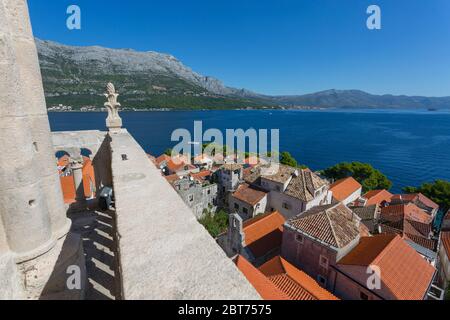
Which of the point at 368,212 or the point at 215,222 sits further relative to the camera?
the point at 215,222

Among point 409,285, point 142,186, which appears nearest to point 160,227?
point 142,186

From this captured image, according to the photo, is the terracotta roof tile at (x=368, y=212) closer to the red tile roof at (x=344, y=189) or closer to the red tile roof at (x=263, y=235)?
the red tile roof at (x=344, y=189)

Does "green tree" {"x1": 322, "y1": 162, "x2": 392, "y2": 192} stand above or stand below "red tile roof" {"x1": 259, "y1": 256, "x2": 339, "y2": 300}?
below

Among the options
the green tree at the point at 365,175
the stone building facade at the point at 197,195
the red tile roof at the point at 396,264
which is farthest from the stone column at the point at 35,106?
the green tree at the point at 365,175

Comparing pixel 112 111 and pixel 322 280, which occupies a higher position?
pixel 112 111

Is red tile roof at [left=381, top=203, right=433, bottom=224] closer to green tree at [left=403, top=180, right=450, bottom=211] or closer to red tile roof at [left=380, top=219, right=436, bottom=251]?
red tile roof at [left=380, top=219, right=436, bottom=251]

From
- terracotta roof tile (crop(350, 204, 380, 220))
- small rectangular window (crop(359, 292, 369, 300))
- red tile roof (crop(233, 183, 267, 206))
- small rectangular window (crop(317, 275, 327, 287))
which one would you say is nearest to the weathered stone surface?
small rectangular window (crop(359, 292, 369, 300))

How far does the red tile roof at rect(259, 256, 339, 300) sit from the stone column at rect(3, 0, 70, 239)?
10262 mm

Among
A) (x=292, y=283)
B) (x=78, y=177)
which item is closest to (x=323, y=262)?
(x=292, y=283)

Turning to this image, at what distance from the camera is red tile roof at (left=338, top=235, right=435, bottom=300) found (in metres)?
12.6

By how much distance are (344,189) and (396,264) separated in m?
23.6

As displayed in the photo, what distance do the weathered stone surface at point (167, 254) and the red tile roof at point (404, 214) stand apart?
3004 cm

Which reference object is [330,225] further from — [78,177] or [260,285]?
[78,177]

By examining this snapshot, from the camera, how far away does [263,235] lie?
68.2 feet
